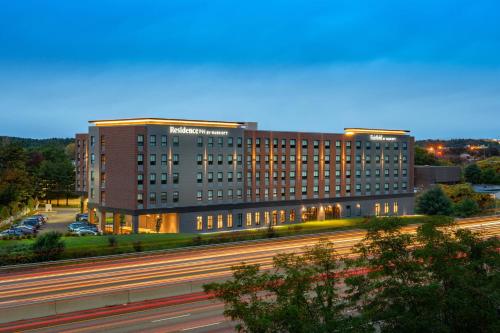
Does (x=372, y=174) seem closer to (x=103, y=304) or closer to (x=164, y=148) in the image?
(x=164, y=148)

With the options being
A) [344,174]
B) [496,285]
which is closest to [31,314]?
[496,285]

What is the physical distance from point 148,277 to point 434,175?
105882mm

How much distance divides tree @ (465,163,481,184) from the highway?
124 meters

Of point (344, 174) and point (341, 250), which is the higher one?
point (344, 174)

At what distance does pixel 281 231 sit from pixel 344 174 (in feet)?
115

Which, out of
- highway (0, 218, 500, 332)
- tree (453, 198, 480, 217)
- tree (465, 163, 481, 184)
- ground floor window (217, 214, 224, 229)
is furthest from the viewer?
tree (465, 163, 481, 184)

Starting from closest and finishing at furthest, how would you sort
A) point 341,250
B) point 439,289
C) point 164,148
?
point 439,289, point 341,250, point 164,148

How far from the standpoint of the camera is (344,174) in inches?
4186

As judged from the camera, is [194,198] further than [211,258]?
Yes

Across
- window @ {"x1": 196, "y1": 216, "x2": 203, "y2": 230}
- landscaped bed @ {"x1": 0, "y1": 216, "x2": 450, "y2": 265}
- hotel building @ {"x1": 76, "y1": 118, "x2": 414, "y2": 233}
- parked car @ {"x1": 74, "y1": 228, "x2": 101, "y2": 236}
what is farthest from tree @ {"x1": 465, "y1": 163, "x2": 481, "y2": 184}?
parked car @ {"x1": 74, "y1": 228, "x2": 101, "y2": 236}

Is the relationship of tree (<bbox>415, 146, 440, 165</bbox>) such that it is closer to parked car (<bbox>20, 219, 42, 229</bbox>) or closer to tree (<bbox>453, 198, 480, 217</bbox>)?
tree (<bbox>453, 198, 480, 217</bbox>)

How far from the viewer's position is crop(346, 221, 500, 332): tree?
2088 centimetres

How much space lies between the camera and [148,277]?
45.6 m

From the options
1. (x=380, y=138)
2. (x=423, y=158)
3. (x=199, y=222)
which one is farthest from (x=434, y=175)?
(x=199, y=222)
